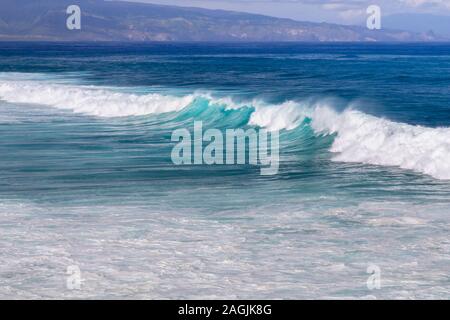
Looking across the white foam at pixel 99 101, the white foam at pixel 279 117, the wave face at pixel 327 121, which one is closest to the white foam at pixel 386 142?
the wave face at pixel 327 121

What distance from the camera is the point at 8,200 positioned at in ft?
48.6

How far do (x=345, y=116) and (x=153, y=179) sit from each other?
9.67 metres

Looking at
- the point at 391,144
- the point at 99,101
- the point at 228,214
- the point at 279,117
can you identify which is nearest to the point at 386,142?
the point at 391,144

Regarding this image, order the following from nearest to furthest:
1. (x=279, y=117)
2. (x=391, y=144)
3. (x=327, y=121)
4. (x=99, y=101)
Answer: (x=391, y=144) < (x=327, y=121) < (x=279, y=117) < (x=99, y=101)

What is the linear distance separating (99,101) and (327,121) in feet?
45.4

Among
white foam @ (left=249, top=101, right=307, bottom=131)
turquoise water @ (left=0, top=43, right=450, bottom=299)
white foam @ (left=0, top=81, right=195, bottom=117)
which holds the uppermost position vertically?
white foam @ (left=0, top=81, right=195, bottom=117)

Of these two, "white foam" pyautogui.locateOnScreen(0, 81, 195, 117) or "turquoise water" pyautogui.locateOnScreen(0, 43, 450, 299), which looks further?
"white foam" pyautogui.locateOnScreen(0, 81, 195, 117)

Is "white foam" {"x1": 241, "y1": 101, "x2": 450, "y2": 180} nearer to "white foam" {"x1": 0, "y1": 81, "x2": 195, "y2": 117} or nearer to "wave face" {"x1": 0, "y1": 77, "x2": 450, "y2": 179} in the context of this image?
"wave face" {"x1": 0, "y1": 77, "x2": 450, "y2": 179}

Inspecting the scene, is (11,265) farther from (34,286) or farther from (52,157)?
(52,157)

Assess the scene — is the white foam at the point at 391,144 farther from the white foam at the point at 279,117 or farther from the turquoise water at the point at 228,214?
the white foam at the point at 279,117

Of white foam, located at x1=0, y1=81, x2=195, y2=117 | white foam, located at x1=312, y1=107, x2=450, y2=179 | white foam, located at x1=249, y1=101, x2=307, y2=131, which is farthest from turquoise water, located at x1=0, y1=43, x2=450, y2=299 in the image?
white foam, located at x1=0, y1=81, x2=195, y2=117

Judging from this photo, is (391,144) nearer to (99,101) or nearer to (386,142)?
(386,142)

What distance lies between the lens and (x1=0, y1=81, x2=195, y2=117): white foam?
35.4 metres

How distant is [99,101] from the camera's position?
3747cm
